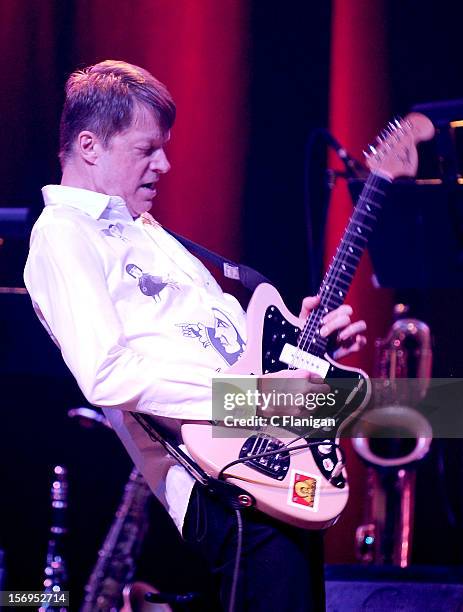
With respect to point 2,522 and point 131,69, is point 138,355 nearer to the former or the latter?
point 131,69

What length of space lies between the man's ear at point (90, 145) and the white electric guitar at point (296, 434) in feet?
2.01

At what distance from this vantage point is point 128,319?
213 centimetres

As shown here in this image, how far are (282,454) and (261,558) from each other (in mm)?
240

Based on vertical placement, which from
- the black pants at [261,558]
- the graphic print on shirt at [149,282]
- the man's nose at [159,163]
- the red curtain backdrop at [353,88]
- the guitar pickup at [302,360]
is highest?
the red curtain backdrop at [353,88]

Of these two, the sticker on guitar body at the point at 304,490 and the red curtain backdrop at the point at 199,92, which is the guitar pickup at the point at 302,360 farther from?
the red curtain backdrop at the point at 199,92

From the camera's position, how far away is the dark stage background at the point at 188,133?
367 cm

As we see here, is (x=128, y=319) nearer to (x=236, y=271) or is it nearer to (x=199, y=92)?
(x=236, y=271)

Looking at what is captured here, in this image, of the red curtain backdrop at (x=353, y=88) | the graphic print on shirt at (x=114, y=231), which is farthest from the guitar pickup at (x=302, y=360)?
the red curtain backdrop at (x=353, y=88)

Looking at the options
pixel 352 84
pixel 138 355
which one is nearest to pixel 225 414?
pixel 138 355

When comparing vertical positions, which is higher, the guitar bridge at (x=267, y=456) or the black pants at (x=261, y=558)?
the guitar bridge at (x=267, y=456)

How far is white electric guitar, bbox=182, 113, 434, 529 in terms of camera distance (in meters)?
1.97

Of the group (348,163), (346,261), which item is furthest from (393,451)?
(346,261)

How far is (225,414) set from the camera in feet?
6.55

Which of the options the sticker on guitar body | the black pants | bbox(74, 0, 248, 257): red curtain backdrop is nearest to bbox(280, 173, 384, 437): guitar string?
the sticker on guitar body
